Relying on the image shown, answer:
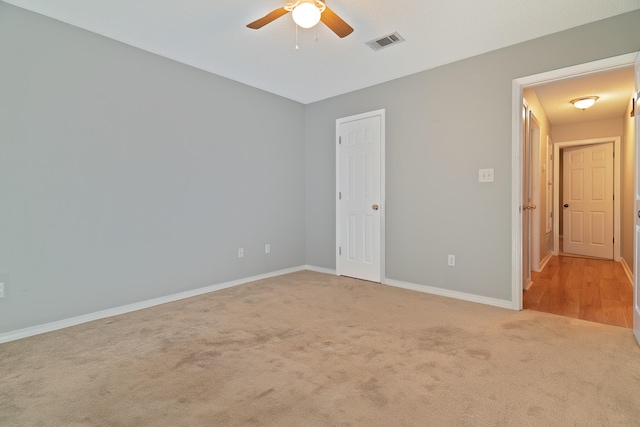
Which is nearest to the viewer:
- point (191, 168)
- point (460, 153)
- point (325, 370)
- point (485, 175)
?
point (325, 370)

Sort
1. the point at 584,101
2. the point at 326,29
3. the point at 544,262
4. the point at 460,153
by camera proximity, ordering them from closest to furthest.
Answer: the point at 326,29
the point at 460,153
the point at 584,101
the point at 544,262

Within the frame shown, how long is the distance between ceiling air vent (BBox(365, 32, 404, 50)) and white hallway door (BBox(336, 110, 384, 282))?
40.9 inches

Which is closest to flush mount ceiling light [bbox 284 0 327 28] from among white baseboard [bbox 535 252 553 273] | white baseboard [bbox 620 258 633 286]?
white baseboard [bbox 535 252 553 273]

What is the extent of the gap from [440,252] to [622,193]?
429 cm

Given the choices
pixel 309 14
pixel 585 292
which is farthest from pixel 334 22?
pixel 585 292

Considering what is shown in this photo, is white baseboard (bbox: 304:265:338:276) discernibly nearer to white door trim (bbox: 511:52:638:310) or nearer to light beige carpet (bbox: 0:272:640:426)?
light beige carpet (bbox: 0:272:640:426)

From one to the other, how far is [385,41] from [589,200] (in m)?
5.68

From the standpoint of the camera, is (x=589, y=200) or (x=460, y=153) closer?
(x=460, y=153)

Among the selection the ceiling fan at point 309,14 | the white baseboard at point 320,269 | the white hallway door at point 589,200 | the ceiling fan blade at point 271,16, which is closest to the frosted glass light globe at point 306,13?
the ceiling fan at point 309,14

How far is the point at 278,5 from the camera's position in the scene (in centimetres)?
246

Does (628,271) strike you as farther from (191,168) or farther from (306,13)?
(191,168)

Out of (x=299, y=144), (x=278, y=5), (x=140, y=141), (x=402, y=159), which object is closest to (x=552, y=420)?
(x=402, y=159)

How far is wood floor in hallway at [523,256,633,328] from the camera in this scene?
301 centimetres

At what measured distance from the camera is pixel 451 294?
350 centimetres
